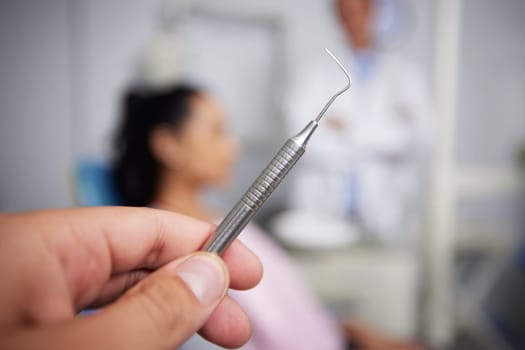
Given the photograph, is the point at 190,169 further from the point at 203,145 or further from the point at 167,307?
the point at 167,307

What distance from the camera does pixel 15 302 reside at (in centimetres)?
19

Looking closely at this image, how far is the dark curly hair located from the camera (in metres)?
0.75

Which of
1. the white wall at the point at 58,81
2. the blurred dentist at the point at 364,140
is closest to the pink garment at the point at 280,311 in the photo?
the blurred dentist at the point at 364,140

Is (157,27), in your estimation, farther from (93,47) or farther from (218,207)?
(218,207)

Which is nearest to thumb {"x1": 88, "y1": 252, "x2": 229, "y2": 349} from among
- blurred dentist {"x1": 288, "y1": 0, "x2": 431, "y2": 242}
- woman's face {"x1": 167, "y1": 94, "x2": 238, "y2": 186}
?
woman's face {"x1": 167, "y1": 94, "x2": 238, "y2": 186}

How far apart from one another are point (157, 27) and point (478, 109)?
111 centimetres

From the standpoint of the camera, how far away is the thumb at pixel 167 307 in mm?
188

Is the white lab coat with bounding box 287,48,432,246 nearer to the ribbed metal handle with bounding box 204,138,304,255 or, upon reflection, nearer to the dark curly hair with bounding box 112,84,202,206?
the dark curly hair with bounding box 112,84,202,206

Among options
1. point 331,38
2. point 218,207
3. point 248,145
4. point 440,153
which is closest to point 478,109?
point 440,153

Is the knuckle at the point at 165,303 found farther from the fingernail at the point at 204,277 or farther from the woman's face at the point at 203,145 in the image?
the woman's face at the point at 203,145

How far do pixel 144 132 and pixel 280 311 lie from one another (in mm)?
416

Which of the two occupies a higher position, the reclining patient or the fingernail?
the fingernail

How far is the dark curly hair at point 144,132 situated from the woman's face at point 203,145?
0.02 metres

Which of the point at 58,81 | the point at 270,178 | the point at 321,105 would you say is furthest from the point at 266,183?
the point at 58,81
